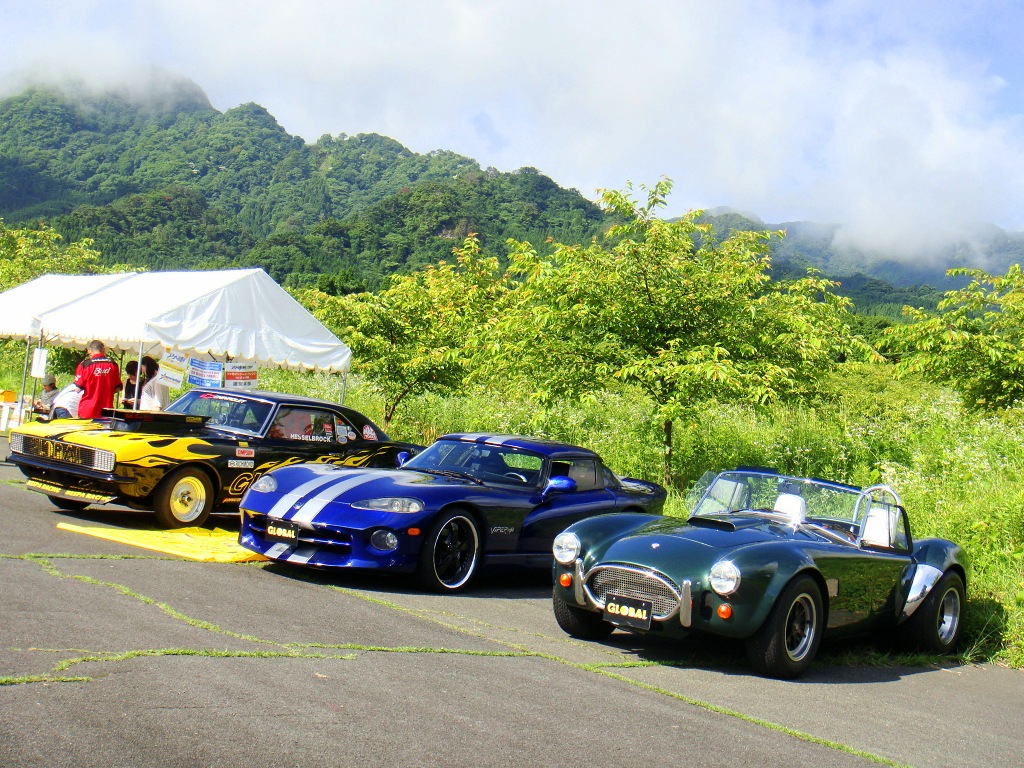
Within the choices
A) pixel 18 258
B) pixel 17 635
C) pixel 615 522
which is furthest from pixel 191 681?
pixel 18 258

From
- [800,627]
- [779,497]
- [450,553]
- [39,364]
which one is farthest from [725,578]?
[39,364]

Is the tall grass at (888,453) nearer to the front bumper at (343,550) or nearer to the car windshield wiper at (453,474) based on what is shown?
the car windshield wiper at (453,474)

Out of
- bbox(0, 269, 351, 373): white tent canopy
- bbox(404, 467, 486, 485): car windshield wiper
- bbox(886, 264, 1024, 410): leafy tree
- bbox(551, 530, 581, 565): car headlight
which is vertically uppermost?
bbox(886, 264, 1024, 410): leafy tree

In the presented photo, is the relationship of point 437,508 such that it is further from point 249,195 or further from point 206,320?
point 249,195

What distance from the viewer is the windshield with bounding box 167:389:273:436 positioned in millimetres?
10352

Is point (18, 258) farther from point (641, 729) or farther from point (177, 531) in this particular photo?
point (641, 729)

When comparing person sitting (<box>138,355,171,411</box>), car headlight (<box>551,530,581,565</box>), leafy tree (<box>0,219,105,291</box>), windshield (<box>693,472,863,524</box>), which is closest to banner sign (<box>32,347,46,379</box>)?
person sitting (<box>138,355,171,411</box>)

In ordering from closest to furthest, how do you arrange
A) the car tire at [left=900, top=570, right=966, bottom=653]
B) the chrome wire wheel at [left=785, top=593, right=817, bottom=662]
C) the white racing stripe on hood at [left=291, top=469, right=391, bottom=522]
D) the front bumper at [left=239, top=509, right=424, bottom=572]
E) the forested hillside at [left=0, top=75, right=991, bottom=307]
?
the chrome wire wheel at [left=785, top=593, right=817, bottom=662] < the car tire at [left=900, top=570, right=966, bottom=653] < the front bumper at [left=239, top=509, right=424, bottom=572] < the white racing stripe on hood at [left=291, top=469, right=391, bottom=522] < the forested hillside at [left=0, top=75, right=991, bottom=307]

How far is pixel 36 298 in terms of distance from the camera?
18.2 metres

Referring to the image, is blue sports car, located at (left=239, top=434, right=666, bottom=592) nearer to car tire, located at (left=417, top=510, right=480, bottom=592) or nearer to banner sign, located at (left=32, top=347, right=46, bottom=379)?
car tire, located at (left=417, top=510, right=480, bottom=592)

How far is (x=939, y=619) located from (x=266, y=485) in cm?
563

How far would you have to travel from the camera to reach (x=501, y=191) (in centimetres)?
10944

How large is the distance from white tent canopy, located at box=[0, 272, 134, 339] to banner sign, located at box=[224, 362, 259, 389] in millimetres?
3388

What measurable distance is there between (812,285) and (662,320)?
10456 mm
